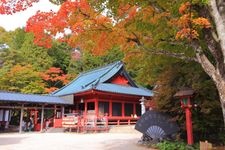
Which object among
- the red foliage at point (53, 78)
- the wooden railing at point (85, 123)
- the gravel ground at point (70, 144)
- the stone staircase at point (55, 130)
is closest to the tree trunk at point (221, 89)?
the gravel ground at point (70, 144)

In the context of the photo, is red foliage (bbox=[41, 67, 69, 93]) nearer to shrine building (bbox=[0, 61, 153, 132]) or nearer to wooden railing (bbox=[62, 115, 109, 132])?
shrine building (bbox=[0, 61, 153, 132])

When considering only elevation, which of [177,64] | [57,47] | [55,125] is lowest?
[55,125]

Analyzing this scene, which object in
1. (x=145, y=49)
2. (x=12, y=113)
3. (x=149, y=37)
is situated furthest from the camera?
(x=12, y=113)

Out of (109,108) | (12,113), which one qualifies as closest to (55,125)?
(109,108)

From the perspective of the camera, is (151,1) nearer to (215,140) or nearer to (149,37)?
(149,37)

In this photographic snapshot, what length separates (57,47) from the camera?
45.4 meters

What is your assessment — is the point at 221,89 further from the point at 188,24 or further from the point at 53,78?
the point at 53,78

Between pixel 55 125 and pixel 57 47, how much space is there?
82.1 ft

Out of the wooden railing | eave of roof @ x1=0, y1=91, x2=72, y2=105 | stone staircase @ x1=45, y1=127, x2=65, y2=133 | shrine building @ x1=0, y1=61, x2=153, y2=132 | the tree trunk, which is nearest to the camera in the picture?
the tree trunk

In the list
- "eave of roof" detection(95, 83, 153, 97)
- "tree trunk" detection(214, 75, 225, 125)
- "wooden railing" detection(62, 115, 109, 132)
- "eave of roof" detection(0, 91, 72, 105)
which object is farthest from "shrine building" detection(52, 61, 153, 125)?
"tree trunk" detection(214, 75, 225, 125)

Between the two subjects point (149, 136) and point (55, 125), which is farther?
point (55, 125)

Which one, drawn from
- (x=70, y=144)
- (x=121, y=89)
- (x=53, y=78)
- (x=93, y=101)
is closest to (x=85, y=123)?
(x=93, y=101)

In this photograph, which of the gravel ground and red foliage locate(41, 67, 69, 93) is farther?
red foliage locate(41, 67, 69, 93)

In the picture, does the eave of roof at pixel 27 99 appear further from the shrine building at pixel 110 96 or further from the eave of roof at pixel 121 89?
the eave of roof at pixel 121 89
